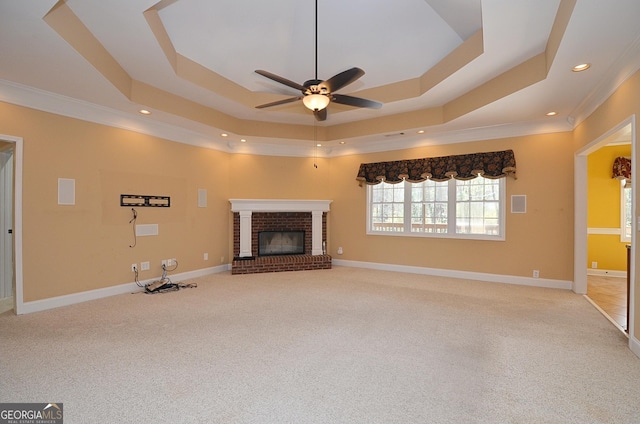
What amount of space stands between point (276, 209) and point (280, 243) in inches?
33.0

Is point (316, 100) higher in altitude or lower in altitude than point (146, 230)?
higher

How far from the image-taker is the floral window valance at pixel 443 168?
5148 mm

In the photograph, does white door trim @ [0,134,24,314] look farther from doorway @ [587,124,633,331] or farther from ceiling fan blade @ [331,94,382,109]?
doorway @ [587,124,633,331]

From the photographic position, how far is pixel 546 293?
14.9 ft

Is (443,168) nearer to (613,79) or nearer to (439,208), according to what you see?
(439,208)

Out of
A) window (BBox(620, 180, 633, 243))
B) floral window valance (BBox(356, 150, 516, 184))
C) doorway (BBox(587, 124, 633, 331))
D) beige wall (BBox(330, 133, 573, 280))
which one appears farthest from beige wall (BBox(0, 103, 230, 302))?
window (BBox(620, 180, 633, 243))

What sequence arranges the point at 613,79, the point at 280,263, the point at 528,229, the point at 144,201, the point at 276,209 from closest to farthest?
the point at 613,79 < the point at 144,201 < the point at 528,229 < the point at 280,263 < the point at 276,209

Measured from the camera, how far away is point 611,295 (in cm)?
449

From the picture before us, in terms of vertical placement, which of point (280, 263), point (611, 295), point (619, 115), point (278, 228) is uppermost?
point (619, 115)

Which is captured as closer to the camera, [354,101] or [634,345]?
[634,345]

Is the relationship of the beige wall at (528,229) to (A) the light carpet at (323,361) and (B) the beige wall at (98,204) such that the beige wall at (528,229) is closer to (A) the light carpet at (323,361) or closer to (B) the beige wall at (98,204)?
(A) the light carpet at (323,361)

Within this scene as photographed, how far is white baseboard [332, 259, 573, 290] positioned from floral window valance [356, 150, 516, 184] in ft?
5.83

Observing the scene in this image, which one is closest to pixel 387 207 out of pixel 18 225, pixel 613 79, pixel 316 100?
pixel 316 100

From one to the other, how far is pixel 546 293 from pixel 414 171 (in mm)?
2980
